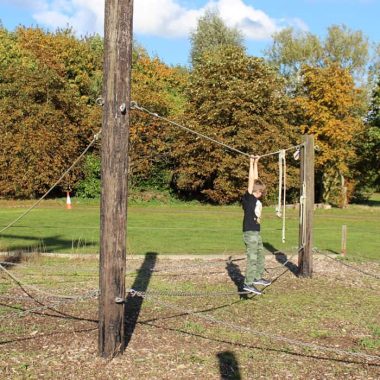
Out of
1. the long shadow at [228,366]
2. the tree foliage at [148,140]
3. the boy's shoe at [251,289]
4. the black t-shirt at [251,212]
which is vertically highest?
the tree foliage at [148,140]

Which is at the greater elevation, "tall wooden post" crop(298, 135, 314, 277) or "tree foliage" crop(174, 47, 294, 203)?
"tree foliage" crop(174, 47, 294, 203)

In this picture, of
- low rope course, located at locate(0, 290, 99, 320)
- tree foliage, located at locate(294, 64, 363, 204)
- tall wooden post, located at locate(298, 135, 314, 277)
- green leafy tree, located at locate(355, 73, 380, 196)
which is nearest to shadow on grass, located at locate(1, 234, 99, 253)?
low rope course, located at locate(0, 290, 99, 320)

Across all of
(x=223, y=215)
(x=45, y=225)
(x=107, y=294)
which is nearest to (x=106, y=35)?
(x=107, y=294)

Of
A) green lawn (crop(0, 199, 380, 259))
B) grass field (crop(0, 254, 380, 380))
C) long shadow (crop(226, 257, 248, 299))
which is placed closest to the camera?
grass field (crop(0, 254, 380, 380))

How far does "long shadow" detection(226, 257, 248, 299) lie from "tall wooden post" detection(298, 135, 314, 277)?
3.67 feet

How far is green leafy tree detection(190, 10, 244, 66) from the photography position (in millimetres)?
54469

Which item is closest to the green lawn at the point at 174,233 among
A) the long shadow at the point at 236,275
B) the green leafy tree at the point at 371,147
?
the long shadow at the point at 236,275

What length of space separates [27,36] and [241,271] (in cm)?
3723

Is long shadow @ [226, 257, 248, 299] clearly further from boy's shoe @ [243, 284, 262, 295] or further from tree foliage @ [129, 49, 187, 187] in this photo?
tree foliage @ [129, 49, 187, 187]

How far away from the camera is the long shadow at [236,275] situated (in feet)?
29.9

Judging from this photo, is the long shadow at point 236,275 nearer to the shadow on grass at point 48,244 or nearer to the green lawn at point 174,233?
the green lawn at point 174,233

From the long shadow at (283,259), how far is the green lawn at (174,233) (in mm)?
211

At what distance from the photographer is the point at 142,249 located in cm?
1348

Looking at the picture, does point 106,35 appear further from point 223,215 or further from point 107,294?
point 223,215
